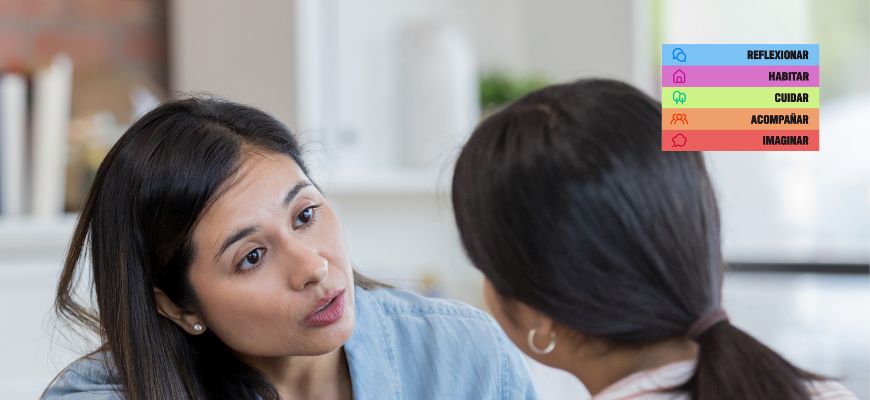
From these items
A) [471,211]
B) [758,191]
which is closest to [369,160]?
[758,191]

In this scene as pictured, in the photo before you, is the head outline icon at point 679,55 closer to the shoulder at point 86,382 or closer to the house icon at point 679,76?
the house icon at point 679,76

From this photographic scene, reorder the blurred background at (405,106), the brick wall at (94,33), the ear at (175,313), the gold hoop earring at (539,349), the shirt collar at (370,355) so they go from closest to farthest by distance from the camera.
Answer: the gold hoop earring at (539,349) < the ear at (175,313) < the shirt collar at (370,355) < the blurred background at (405,106) < the brick wall at (94,33)

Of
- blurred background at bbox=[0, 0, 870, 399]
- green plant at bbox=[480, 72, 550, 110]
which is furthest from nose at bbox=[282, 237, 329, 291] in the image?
green plant at bbox=[480, 72, 550, 110]

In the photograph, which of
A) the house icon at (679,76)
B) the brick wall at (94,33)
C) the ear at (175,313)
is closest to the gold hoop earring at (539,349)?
the house icon at (679,76)

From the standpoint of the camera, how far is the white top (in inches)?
39.8

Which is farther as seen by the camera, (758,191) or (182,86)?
(758,191)

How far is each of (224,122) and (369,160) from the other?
1239 mm

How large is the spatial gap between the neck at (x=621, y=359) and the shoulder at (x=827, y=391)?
0.11m

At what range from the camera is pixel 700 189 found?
3.45ft

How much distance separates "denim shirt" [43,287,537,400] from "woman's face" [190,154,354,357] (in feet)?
0.64

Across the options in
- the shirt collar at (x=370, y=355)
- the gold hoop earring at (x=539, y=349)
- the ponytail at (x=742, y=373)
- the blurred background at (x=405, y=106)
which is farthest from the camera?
the blurred background at (x=405, y=106)

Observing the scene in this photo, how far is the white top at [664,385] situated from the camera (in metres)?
1.01

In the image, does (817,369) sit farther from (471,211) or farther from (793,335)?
(471,211)
